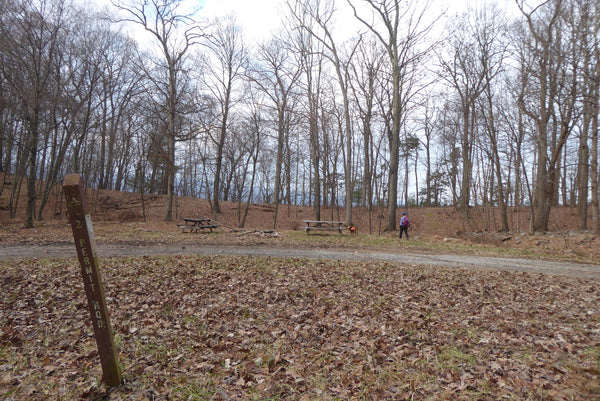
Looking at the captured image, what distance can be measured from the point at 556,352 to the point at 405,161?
112 feet

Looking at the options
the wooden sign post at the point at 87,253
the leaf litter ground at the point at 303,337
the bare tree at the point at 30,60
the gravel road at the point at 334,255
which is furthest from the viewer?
the bare tree at the point at 30,60

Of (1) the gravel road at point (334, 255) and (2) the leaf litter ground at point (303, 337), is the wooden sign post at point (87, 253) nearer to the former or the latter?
(2) the leaf litter ground at point (303, 337)

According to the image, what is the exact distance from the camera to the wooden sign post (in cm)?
239

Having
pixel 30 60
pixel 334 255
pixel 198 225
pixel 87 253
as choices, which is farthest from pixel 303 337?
pixel 30 60

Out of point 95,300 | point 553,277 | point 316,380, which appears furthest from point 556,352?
point 553,277

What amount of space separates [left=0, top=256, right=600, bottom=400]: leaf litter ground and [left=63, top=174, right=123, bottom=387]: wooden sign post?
26.1 inches

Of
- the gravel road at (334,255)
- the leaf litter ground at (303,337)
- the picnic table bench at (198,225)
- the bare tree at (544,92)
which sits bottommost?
the leaf litter ground at (303,337)

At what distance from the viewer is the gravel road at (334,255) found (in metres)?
8.52

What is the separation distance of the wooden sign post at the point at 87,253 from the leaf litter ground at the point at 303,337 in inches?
26.1

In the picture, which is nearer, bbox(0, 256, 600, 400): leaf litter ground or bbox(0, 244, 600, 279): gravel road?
bbox(0, 256, 600, 400): leaf litter ground

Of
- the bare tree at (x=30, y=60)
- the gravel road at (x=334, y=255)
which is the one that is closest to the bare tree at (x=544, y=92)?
the gravel road at (x=334, y=255)

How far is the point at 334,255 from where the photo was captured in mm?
10109

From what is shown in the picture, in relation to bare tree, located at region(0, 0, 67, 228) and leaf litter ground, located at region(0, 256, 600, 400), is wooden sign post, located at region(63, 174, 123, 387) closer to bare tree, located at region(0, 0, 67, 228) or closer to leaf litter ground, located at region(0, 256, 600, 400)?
leaf litter ground, located at region(0, 256, 600, 400)

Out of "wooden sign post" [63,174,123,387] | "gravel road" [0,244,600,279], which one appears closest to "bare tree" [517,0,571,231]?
"gravel road" [0,244,600,279]
